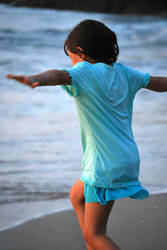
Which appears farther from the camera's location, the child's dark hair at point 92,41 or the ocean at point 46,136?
the ocean at point 46,136

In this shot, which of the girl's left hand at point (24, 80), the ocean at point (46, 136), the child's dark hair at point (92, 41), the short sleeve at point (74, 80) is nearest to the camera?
the girl's left hand at point (24, 80)

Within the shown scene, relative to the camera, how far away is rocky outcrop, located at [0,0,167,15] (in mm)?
29766

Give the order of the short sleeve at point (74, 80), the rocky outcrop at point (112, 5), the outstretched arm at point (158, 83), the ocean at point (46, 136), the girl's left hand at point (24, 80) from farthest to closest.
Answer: the rocky outcrop at point (112, 5) → the ocean at point (46, 136) → the outstretched arm at point (158, 83) → the short sleeve at point (74, 80) → the girl's left hand at point (24, 80)

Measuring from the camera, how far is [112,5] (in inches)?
1231

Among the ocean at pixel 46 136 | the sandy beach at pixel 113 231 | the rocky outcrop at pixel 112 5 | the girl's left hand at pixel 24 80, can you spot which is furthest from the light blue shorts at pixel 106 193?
the rocky outcrop at pixel 112 5

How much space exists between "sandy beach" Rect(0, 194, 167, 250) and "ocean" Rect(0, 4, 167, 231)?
0.23 meters

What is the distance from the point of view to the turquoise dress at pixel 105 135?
6.07ft

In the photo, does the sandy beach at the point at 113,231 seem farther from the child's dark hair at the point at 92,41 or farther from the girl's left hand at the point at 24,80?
the girl's left hand at the point at 24,80

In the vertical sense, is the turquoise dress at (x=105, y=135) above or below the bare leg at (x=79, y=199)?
above

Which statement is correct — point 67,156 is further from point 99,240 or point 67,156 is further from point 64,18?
point 64,18

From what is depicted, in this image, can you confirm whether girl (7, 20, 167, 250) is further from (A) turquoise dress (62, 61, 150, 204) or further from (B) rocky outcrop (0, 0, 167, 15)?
(B) rocky outcrop (0, 0, 167, 15)

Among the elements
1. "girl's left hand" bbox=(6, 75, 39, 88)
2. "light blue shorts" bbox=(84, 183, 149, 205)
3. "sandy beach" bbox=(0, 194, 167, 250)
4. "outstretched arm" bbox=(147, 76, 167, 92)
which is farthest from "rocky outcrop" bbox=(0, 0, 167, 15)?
"girl's left hand" bbox=(6, 75, 39, 88)

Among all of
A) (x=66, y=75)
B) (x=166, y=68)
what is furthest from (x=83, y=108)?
(x=166, y=68)

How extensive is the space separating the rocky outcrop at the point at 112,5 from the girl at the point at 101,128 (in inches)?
1091
